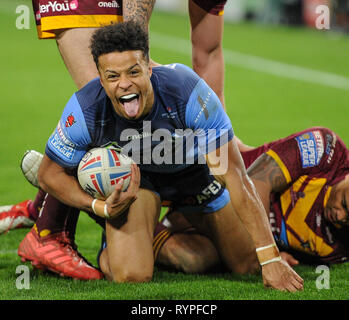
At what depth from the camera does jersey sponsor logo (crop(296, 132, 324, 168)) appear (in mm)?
5113

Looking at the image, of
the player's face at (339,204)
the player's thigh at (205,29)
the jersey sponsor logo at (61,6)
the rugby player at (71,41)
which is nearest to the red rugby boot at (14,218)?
the rugby player at (71,41)

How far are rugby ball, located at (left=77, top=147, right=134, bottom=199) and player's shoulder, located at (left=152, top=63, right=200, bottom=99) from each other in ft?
1.49

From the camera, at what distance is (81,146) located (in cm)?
453

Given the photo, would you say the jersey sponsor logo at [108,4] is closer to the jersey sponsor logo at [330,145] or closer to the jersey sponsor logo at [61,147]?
the jersey sponsor logo at [61,147]

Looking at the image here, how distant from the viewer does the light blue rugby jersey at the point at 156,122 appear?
4.42m

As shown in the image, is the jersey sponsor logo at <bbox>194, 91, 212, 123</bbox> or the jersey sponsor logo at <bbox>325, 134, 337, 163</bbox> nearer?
the jersey sponsor logo at <bbox>194, 91, 212, 123</bbox>

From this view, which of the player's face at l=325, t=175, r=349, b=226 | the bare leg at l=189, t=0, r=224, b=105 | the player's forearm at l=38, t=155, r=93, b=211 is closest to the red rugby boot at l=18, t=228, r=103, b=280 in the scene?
the player's forearm at l=38, t=155, r=93, b=211

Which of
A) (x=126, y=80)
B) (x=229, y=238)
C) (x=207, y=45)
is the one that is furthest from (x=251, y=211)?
(x=207, y=45)

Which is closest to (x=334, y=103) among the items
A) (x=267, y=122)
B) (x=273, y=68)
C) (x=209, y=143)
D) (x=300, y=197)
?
(x=267, y=122)

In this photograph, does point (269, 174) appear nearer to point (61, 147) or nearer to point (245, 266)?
point (245, 266)

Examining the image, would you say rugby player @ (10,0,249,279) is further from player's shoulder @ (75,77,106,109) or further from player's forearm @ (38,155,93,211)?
player's shoulder @ (75,77,106,109)

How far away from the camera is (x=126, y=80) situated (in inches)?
169

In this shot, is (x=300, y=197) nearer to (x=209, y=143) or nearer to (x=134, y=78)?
(x=209, y=143)
